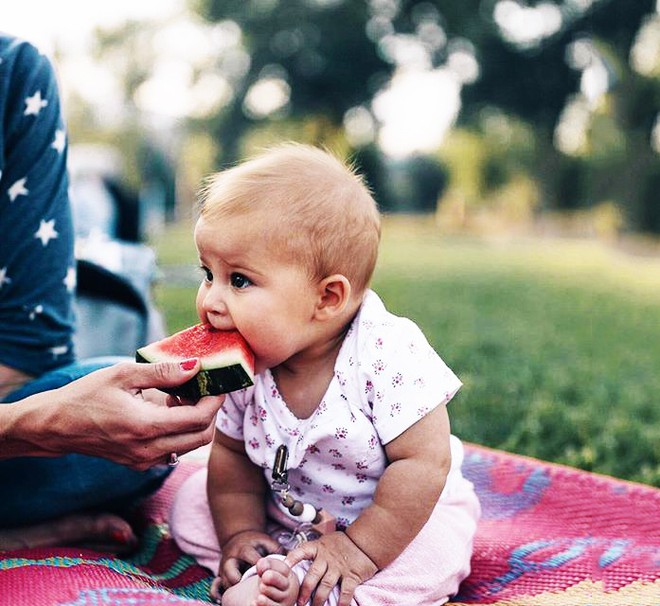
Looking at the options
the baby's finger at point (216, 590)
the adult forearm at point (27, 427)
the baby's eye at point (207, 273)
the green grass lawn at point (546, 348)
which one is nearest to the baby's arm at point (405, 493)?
the baby's finger at point (216, 590)

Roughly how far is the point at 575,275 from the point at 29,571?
11.9m

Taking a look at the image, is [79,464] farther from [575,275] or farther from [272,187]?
[575,275]

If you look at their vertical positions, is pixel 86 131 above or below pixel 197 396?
below

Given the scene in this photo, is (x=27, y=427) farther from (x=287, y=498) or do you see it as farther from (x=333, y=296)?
(x=333, y=296)

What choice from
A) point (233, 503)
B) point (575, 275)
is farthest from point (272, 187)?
point (575, 275)

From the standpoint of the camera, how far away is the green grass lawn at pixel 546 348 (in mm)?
3609

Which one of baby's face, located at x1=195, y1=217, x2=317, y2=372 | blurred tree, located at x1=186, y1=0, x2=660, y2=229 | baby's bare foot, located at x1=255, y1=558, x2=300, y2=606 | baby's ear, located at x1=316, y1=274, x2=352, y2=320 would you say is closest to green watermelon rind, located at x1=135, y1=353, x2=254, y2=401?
baby's face, located at x1=195, y1=217, x2=317, y2=372

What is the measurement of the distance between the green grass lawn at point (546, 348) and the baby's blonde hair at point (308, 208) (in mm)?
1763

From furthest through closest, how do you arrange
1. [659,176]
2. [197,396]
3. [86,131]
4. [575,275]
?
[86,131] < [659,176] < [575,275] < [197,396]

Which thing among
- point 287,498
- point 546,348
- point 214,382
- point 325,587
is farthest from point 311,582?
point 546,348

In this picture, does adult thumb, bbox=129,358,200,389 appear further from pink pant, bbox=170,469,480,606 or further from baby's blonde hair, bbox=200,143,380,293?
pink pant, bbox=170,469,480,606

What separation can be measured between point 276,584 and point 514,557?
2.52ft

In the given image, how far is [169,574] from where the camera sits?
2180 mm

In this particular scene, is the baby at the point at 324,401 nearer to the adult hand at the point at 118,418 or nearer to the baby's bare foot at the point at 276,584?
the baby's bare foot at the point at 276,584
